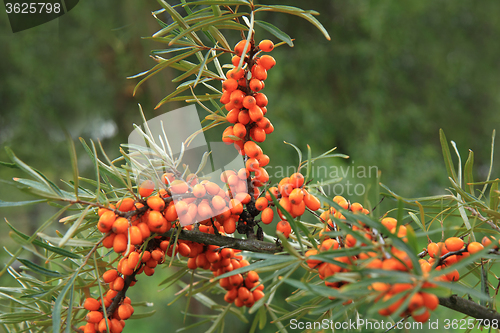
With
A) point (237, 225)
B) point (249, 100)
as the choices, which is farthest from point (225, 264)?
point (249, 100)

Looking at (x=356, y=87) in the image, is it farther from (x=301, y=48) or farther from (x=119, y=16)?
(x=119, y=16)

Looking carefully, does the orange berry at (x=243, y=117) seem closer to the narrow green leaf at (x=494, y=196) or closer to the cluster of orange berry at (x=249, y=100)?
the cluster of orange berry at (x=249, y=100)

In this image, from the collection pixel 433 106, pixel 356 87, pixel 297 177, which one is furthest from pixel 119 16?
pixel 433 106

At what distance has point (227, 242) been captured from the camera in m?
0.26

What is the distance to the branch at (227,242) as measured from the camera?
0.83ft

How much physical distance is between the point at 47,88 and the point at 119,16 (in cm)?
31

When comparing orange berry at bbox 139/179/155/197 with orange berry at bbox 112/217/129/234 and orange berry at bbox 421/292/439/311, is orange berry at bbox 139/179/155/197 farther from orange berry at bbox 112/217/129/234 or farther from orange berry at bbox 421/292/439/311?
orange berry at bbox 421/292/439/311

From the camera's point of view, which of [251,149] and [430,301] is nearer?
[430,301]

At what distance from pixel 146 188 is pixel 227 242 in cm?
7

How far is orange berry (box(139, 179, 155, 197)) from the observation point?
0.25 meters

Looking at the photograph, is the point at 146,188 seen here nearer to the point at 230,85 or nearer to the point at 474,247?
the point at 230,85

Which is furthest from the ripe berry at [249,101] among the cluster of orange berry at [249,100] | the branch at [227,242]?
Answer: the branch at [227,242]

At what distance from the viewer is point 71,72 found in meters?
1.01

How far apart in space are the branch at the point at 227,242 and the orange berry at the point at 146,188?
0.03 m
